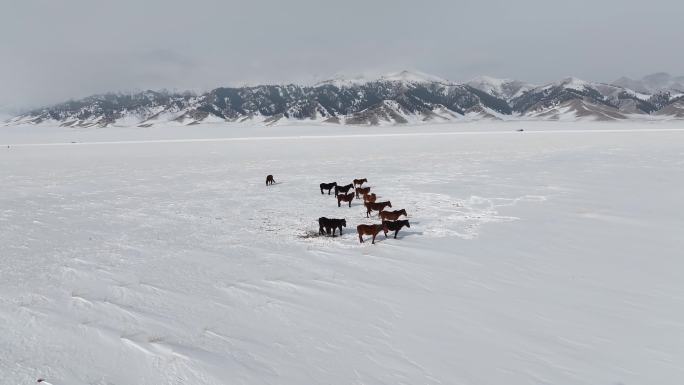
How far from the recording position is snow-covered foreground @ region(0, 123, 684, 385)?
17.5ft

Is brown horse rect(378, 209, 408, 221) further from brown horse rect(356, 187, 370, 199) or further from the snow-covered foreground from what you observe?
brown horse rect(356, 187, 370, 199)

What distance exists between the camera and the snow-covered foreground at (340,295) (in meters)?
5.34

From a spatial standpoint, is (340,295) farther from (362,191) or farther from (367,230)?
(362,191)

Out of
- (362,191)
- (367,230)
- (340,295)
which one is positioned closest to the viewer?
(340,295)

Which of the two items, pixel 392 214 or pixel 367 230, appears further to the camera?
pixel 392 214

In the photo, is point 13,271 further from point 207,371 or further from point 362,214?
point 362,214

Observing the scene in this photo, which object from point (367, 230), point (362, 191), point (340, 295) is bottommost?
point (340, 295)

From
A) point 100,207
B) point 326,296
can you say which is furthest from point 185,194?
point 326,296

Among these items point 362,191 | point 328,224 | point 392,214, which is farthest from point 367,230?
point 362,191

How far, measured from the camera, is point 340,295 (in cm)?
764

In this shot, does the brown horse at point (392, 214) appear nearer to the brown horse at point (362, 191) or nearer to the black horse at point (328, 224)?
the black horse at point (328, 224)

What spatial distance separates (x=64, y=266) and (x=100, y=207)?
822 centimetres

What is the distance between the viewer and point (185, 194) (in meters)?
19.4

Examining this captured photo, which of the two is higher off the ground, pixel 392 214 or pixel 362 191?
pixel 362 191
